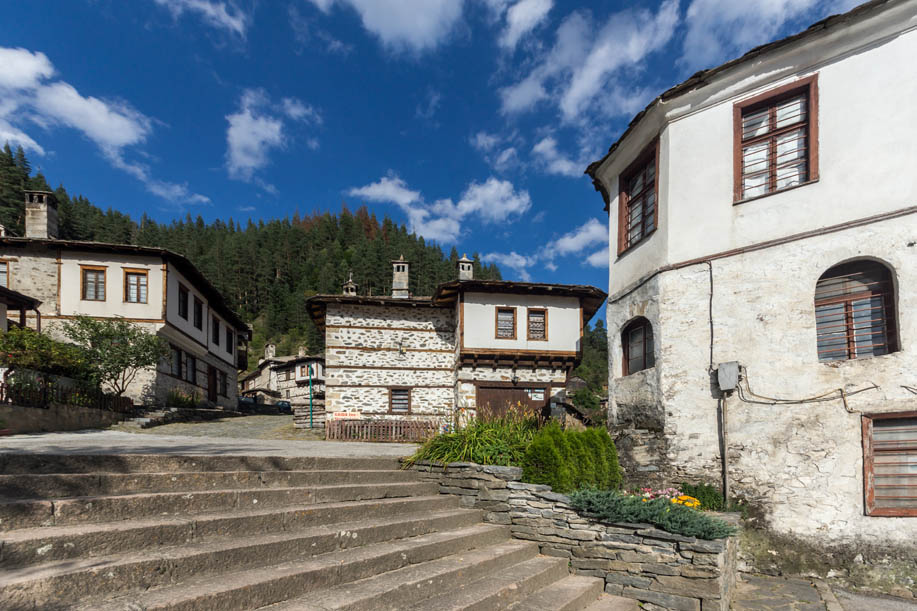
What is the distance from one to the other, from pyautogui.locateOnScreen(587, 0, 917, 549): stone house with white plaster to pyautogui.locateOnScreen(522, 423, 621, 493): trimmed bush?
1.84 m

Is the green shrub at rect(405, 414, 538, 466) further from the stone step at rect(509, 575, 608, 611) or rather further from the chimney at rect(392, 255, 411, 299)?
the chimney at rect(392, 255, 411, 299)

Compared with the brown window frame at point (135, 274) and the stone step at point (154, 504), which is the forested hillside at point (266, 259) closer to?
the brown window frame at point (135, 274)

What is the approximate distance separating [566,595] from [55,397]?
14.3 meters

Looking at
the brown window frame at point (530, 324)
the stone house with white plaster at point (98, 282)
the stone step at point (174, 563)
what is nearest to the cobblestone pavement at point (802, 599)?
the stone step at point (174, 563)

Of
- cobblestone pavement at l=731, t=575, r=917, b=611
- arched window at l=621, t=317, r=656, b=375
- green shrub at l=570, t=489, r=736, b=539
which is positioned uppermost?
arched window at l=621, t=317, r=656, b=375

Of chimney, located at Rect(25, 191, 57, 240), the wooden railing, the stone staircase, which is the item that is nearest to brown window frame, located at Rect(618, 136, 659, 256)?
the stone staircase

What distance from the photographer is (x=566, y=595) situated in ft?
16.1

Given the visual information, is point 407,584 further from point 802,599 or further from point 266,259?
point 266,259

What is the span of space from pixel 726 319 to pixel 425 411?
1373 centimetres

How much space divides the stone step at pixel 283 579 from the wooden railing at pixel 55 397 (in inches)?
458

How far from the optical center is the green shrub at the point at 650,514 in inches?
211

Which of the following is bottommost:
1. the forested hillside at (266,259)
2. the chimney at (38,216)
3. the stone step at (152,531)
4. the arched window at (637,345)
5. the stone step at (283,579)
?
the stone step at (283,579)

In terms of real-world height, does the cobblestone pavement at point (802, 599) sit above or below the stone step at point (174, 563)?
below

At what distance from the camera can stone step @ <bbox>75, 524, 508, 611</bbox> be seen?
9.37 feet
